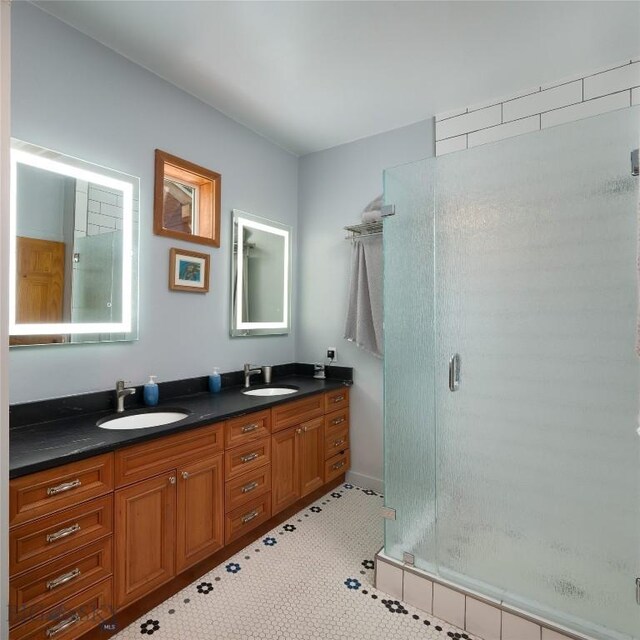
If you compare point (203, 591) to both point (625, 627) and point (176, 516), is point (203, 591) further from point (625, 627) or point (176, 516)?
point (625, 627)

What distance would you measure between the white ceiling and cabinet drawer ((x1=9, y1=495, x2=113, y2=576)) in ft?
6.70

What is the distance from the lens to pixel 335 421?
274 centimetres

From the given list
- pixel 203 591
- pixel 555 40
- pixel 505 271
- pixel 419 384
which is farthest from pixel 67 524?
pixel 555 40

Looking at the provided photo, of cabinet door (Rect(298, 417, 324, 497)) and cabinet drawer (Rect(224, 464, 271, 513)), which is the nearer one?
cabinet drawer (Rect(224, 464, 271, 513))

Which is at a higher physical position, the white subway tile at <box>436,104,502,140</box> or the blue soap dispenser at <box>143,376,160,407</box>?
the white subway tile at <box>436,104,502,140</box>

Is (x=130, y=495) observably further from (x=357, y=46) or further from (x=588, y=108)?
(x=588, y=108)

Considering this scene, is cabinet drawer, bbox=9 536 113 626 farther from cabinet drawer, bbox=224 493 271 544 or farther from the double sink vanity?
cabinet drawer, bbox=224 493 271 544

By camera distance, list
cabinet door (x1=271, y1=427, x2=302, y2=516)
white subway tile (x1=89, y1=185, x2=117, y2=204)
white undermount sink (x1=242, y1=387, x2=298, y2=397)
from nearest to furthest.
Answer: white subway tile (x1=89, y1=185, x2=117, y2=204)
cabinet door (x1=271, y1=427, x2=302, y2=516)
white undermount sink (x1=242, y1=387, x2=298, y2=397)

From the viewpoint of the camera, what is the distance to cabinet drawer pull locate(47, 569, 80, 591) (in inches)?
49.3

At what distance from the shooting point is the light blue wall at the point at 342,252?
277 centimetres

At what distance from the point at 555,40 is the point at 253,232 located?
6.50 ft

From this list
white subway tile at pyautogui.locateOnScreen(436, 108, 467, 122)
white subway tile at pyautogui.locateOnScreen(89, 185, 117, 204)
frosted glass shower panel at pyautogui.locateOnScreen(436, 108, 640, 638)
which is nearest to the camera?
frosted glass shower panel at pyautogui.locateOnScreen(436, 108, 640, 638)

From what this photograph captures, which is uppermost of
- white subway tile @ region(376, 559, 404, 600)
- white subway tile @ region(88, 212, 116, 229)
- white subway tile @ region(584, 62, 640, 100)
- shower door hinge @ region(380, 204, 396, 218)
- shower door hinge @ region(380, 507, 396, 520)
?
white subway tile @ region(584, 62, 640, 100)

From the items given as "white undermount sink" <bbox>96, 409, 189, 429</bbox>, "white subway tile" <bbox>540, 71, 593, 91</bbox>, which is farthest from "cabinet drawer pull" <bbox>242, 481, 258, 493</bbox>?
"white subway tile" <bbox>540, 71, 593, 91</bbox>
